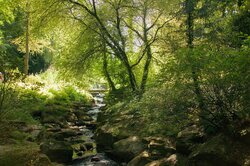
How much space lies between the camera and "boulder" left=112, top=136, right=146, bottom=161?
8.45 meters

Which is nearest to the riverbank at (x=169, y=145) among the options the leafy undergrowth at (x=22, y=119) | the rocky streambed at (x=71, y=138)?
the rocky streambed at (x=71, y=138)

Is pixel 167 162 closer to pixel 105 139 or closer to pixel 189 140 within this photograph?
pixel 189 140

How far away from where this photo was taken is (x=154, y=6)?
1284 cm

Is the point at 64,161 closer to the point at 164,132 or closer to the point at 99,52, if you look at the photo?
the point at 164,132

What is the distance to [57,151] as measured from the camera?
8805 millimetres

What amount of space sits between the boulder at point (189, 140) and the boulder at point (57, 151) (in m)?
3.55

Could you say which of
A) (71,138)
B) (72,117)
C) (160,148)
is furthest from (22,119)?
(160,148)

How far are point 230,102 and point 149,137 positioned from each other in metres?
3.16

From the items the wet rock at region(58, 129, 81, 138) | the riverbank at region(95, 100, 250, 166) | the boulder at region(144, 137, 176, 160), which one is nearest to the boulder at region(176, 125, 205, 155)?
the riverbank at region(95, 100, 250, 166)

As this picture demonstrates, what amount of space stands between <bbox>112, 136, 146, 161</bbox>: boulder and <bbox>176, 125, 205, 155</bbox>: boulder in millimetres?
1354

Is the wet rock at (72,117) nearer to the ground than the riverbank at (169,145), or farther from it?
farther from it

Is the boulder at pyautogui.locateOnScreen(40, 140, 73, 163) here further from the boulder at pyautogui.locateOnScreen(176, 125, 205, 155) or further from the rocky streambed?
the boulder at pyautogui.locateOnScreen(176, 125, 205, 155)

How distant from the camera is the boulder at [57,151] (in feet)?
28.3

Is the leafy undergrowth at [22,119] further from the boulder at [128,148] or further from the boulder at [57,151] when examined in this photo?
the boulder at [128,148]
